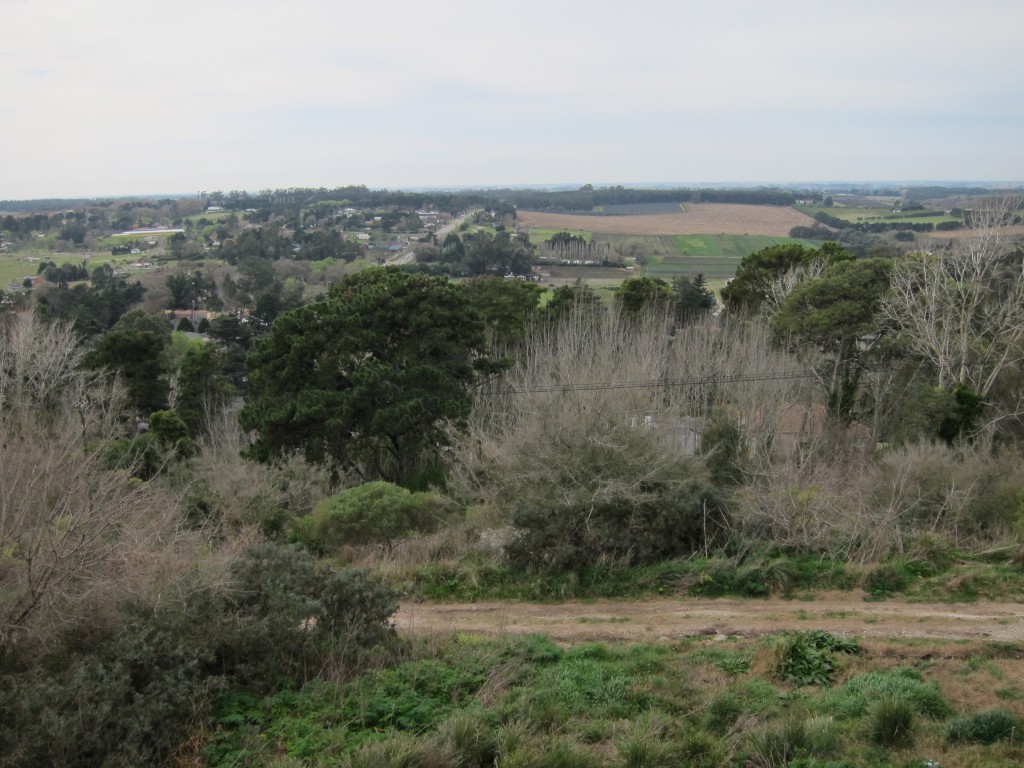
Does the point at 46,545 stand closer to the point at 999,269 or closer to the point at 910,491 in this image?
the point at 910,491

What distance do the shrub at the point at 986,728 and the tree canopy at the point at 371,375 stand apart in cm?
1254

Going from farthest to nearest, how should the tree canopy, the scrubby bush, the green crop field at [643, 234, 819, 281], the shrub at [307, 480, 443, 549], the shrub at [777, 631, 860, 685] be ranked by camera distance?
the green crop field at [643, 234, 819, 281]
the tree canopy
the shrub at [307, 480, 443, 549]
the shrub at [777, 631, 860, 685]
the scrubby bush

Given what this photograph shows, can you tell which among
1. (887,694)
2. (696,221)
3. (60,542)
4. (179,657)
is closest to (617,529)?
(887,694)

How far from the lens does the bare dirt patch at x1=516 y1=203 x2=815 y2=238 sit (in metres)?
66.5

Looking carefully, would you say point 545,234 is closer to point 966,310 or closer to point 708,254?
point 708,254

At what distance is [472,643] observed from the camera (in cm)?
764

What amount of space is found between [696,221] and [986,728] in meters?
72.0

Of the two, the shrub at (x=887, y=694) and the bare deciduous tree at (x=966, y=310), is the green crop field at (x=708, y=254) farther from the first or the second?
the shrub at (x=887, y=694)

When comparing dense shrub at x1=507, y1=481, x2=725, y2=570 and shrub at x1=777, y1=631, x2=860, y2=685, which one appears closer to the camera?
shrub at x1=777, y1=631, x2=860, y2=685

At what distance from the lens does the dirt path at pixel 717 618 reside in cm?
849

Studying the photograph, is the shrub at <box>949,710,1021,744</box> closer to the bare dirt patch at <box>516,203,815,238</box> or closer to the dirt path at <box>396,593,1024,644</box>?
the dirt path at <box>396,593,1024,644</box>

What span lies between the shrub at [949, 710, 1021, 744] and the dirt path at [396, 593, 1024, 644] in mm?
2762

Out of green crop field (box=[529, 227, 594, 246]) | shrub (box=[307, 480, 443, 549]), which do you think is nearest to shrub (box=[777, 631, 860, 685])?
shrub (box=[307, 480, 443, 549])

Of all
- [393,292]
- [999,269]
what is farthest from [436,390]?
[999,269]
